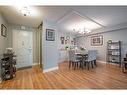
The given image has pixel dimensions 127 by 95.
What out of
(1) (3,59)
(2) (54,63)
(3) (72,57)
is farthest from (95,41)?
(1) (3,59)

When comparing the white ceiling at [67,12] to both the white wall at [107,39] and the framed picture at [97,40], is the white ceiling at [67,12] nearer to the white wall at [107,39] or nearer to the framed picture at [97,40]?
the white wall at [107,39]

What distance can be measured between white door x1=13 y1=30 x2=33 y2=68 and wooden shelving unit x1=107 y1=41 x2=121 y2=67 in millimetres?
4376

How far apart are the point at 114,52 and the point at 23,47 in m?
4.83

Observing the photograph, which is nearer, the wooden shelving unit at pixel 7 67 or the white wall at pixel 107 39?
the wooden shelving unit at pixel 7 67

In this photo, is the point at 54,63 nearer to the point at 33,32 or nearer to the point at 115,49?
the point at 33,32

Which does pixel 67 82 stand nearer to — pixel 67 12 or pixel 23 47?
pixel 67 12

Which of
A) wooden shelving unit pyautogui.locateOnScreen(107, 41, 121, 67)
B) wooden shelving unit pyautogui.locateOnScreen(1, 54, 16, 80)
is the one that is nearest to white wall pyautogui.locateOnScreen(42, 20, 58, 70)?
wooden shelving unit pyautogui.locateOnScreen(1, 54, 16, 80)

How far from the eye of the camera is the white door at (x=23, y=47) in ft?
17.1

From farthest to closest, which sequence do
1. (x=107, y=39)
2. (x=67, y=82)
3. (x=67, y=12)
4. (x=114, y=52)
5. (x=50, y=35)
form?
1. (x=107, y=39)
2. (x=114, y=52)
3. (x=50, y=35)
4. (x=67, y=12)
5. (x=67, y=82)

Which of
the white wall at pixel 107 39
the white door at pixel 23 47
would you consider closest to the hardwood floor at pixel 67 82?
the white door at pixel 23 47

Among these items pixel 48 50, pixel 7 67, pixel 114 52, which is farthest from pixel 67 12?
pixel 114 52

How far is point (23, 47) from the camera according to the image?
5402mm

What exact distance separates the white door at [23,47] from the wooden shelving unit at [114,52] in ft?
14.4

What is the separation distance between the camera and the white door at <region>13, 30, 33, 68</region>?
5203 millimetres
